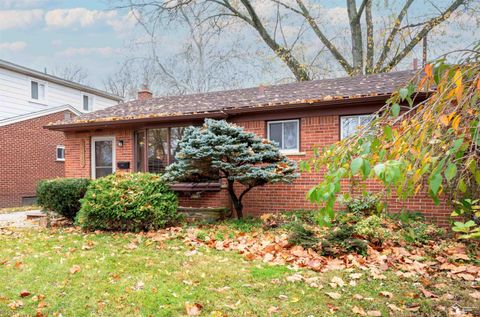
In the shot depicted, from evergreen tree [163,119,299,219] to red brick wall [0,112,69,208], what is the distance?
34.8ft

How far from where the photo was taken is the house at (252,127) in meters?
8.96

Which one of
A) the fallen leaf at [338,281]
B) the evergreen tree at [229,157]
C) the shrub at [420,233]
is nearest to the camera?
the fallen leaf at [338,281]

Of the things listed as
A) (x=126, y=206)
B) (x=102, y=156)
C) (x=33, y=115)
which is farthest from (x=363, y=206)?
(x=33, y=115)

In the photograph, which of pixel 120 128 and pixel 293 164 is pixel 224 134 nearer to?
pixel 293 164

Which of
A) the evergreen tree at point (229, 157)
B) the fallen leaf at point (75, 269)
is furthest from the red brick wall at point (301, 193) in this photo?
the fallen leaf at point (75, 269)

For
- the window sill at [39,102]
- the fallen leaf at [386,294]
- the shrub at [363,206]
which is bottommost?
the fallen leaf at [386,294]

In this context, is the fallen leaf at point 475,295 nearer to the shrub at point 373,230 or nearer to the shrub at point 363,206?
the shrub at point 373,230

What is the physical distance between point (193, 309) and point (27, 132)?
50.9 feet

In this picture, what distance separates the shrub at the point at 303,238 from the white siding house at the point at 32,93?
46.8ft

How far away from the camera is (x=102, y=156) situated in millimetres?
12188

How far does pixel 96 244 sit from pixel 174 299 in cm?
334

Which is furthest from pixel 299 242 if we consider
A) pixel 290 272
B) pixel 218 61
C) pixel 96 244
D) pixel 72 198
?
pixel 218 61

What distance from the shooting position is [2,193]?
1493 cm

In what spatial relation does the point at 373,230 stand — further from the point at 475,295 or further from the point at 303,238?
the point at 475,295
